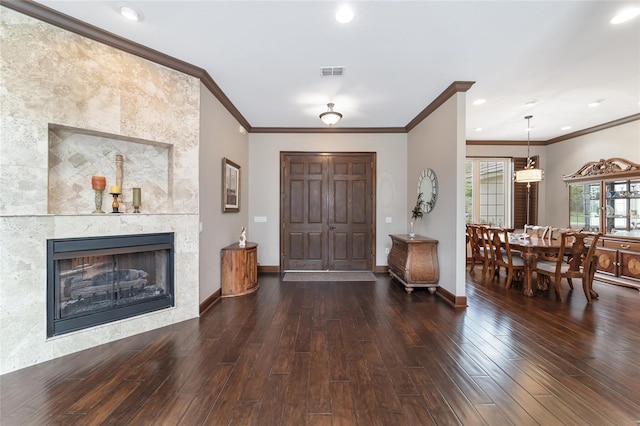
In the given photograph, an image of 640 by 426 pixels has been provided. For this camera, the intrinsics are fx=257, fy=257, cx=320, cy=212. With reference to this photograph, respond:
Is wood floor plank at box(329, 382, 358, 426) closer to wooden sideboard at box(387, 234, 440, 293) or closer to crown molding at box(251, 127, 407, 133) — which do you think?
wooden sideboard at box(387, 234, 440, 293)

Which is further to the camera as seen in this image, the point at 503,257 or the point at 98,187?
the point at 503,257

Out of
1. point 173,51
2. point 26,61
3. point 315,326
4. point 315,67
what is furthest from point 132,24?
point 315,326

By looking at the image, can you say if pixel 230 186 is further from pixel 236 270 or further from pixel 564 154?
pixel 564 154

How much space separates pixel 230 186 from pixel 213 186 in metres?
0.62

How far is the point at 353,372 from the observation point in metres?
2.06

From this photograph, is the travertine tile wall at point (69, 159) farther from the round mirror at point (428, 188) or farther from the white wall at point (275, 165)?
the round mirror at point (428, 188)

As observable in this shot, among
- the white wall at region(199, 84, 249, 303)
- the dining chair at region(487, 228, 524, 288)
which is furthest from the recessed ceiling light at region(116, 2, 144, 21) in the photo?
the dining chair at region(487, 228, 524, 288)

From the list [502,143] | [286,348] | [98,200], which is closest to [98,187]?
[98,200]

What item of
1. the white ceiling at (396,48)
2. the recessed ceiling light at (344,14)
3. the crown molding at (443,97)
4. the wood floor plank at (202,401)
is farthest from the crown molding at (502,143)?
the wood floor plank at (202,401)

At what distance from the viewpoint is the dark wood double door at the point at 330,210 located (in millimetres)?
5496

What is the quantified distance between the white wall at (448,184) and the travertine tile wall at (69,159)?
342cm

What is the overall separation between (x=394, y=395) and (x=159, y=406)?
A: 5.25ft

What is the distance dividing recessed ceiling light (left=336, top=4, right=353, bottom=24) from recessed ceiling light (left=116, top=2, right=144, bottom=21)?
1754 mm

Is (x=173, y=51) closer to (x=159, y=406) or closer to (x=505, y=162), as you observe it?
(x=159, y=406)
